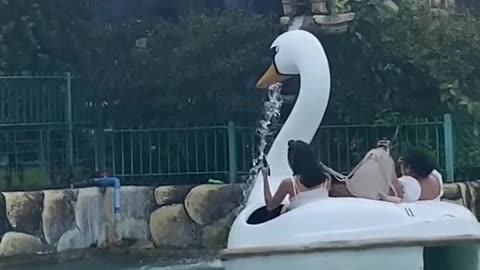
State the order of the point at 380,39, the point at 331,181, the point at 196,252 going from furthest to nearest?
the point at 380,39 → the point at 196,252 → the point at 331,181

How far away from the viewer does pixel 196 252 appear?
35.7 feet

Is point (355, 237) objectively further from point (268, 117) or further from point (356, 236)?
point (268, 117)

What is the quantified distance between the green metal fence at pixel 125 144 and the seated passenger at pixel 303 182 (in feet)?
15.6

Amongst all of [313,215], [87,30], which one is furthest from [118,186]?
[313,215]

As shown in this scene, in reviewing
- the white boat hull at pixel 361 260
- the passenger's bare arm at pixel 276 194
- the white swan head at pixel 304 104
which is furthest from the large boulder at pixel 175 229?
the white boat hull at pixel 361 260

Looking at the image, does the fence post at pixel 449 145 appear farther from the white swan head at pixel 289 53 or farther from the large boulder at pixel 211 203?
the white swan head at pixel 289 53

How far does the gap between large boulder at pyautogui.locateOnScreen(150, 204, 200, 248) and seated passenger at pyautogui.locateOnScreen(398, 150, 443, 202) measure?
4.27m

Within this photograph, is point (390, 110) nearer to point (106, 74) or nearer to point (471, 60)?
point (471, 60)

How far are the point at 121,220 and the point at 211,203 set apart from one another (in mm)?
1016

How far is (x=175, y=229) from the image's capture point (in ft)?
36.2

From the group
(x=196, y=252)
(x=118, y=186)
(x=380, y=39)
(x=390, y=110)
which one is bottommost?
(x=196, y=252)

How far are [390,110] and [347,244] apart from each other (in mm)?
5739

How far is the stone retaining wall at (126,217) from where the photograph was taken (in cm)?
1062

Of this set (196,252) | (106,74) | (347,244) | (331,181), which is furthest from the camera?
(106,74)
